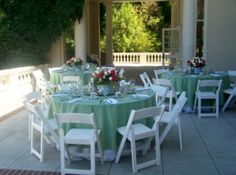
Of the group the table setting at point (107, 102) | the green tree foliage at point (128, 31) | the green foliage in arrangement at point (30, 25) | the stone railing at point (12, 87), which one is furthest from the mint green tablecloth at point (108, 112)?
the green tree foliage at point (128, 31)

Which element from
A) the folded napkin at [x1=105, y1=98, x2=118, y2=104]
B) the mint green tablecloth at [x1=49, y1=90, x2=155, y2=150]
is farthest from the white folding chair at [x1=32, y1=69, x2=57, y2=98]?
the folded napkin at [x1=105, y1=98, x2=118, y2=104]

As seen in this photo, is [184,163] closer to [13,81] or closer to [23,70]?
[13,81]

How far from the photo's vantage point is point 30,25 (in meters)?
11.4

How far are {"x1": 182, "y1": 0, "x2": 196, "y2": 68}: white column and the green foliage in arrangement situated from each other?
11.5ft

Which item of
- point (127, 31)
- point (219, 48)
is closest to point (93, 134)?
point (219, 48)

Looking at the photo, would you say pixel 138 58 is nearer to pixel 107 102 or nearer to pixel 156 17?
pixel 156 17

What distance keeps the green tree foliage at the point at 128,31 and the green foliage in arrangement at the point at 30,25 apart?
1131cm

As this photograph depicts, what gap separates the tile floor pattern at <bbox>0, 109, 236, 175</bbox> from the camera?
14.8 ft

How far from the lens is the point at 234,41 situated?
11.0 meters

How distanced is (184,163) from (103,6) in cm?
1493

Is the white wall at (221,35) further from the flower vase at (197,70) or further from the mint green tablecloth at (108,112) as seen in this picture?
the mint green tablecloth at (108,112)

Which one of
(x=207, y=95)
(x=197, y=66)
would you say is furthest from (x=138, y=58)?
(x=207, y=95)

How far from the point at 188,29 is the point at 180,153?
5.97m

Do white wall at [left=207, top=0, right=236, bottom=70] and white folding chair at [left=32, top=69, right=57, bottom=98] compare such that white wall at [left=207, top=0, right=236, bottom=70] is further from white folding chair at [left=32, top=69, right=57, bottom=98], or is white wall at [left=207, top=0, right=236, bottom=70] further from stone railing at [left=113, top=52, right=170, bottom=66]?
stone railing at [left=113, top=52, right=170, bottom=66]
